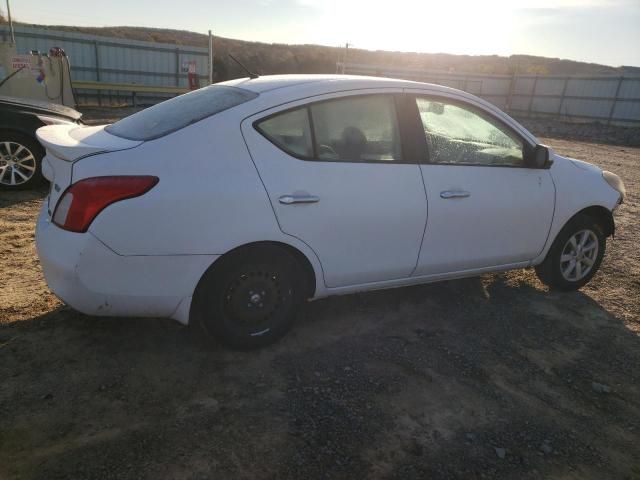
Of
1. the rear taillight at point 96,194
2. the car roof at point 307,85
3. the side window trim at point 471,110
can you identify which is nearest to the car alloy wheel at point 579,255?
the side window trim at point 471,110

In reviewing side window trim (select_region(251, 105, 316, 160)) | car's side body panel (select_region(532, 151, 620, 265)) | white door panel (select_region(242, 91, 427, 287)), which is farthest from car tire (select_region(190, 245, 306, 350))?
car's side body panel (select_region(532, 151, 620, 265))

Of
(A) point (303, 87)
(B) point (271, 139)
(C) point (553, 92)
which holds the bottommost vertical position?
(B) point (271, 139)

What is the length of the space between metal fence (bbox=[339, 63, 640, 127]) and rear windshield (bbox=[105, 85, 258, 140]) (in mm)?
24271

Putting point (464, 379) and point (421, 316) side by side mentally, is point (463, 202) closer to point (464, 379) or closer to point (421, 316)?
point (421, 316)

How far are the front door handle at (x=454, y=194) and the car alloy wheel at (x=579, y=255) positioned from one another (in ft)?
4.52

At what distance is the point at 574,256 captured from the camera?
180 inches

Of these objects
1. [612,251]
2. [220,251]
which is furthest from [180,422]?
[612,251]

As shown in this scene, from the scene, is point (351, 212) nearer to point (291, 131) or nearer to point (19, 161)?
point (291, 131)

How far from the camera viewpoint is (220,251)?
2.92 meters

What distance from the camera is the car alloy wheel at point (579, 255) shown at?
4527 mm

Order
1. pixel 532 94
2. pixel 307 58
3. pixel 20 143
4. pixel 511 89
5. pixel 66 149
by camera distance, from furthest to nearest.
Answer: pixel 307 58 < pixel 511 89 < pixel 532 94 < pixel 20 143 < pixel 66 149

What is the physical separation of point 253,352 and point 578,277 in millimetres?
3136

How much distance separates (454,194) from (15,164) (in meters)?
5.76

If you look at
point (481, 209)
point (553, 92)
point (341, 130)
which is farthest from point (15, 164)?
point (553, 92)
